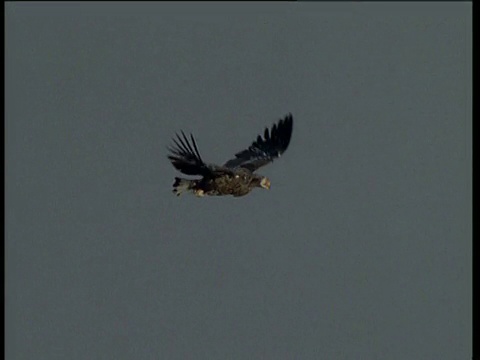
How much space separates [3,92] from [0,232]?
8.56 ft

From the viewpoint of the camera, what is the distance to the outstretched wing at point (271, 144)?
817 inches

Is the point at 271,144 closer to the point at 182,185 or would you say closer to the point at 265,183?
the point at 265,183

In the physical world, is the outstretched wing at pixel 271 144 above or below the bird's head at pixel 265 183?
above

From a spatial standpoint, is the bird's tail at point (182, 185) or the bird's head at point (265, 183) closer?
the bird's tail at point (182, 185)

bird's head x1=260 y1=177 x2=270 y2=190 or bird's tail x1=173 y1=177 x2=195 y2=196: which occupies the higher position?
bird's head x1=260 y1=177 x2=270 y2=190

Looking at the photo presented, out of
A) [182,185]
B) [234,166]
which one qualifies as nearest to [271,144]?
[234,166]

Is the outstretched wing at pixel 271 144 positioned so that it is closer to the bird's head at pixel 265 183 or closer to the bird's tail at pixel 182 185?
the bird's head at pixel 265 183

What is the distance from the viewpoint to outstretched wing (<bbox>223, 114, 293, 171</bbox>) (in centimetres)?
2075

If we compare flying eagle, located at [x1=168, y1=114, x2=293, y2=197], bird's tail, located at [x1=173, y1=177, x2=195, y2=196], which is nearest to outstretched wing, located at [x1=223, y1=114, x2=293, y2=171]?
flying eagle, located at [x1=168, y1=114, x2=293, y2=197]

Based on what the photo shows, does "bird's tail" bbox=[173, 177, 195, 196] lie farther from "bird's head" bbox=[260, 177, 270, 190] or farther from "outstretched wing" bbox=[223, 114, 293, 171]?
"outstretched wing" bbox=[223, 114, 293, 171]

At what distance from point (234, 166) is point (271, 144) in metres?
1.46

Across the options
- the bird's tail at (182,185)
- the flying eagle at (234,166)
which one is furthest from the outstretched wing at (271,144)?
the bird's tail at (182,185)
